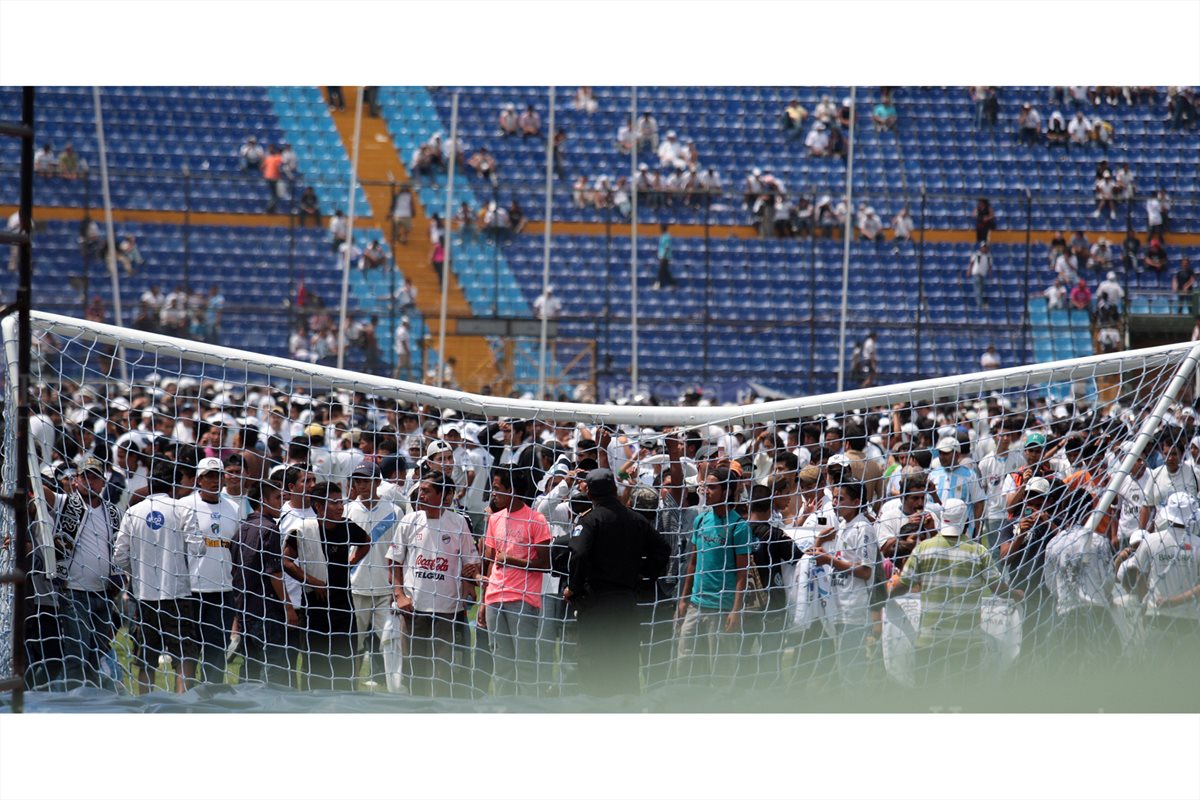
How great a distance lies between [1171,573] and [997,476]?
99 cm

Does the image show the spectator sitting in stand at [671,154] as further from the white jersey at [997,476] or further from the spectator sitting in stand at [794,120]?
the white jersey at [997,476]

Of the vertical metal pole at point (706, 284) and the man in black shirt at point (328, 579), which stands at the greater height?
the vertical metal pole at point (706, 284)

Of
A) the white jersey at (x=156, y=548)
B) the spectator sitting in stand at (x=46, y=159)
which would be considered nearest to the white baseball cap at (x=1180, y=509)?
the white jersey at (x=156, y=548)

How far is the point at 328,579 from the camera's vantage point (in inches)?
277

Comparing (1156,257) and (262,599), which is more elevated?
(1156,257)

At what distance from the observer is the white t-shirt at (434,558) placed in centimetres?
686

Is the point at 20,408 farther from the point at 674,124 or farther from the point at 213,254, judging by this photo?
the point at 674,124

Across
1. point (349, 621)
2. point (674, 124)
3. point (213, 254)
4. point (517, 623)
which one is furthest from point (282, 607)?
point (674, 124)

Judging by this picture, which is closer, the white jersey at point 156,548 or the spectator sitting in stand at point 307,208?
the white jersey at point 156,548

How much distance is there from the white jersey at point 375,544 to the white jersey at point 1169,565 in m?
3.72

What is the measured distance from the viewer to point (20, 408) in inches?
179

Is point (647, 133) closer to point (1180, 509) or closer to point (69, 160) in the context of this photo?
point (69, 160)

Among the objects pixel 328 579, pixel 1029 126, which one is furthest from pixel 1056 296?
pixel 328 579

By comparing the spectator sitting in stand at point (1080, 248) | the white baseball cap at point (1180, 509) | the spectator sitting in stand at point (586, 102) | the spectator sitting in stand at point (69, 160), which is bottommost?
the white baseball cap at point (1180, 509)
